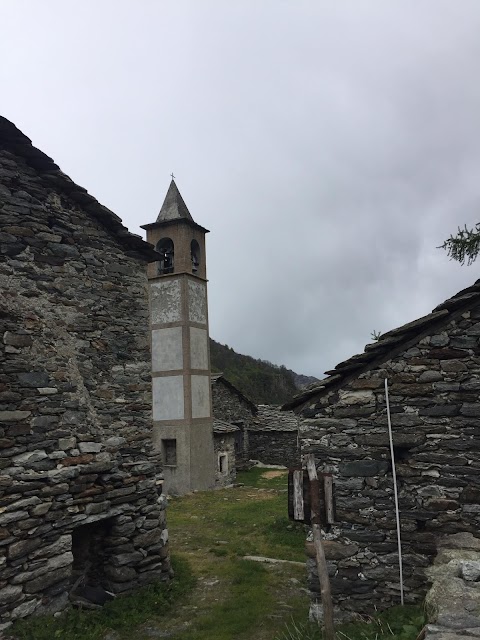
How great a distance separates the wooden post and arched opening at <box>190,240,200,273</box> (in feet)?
50.1

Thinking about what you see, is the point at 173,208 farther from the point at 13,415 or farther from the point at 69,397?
the point at 13,415

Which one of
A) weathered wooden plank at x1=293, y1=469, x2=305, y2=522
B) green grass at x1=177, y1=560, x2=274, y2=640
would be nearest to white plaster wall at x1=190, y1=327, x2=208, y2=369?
green grass at x1=177, y1=560, x2=274, y2=640

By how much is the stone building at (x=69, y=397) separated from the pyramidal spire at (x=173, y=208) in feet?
37.5

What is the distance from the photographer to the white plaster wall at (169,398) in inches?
704

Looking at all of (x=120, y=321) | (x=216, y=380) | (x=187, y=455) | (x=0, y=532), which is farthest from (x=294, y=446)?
(x=0, y=532)

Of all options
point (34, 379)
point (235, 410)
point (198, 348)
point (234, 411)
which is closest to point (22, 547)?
point (34, 379)

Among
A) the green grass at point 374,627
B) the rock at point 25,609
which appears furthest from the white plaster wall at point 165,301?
the green grass at point 374,627

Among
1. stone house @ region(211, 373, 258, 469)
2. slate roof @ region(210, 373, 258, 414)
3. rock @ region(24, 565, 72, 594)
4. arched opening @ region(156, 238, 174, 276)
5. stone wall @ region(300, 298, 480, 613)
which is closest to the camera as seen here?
stone wall @ region(300, 298, 480, 613)

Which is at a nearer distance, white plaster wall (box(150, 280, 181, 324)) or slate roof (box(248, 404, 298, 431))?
white plaster wall (box(150, 280, 181, 324))

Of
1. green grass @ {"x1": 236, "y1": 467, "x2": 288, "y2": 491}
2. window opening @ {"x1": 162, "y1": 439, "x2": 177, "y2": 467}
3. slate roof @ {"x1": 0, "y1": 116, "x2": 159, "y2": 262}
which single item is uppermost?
slate roof @ {"x1": 0, "y1": 116, "x2": 159, "y2": 262}

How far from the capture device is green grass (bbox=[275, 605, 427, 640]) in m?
4.55

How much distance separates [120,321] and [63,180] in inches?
90.1

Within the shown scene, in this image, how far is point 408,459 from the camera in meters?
5.63

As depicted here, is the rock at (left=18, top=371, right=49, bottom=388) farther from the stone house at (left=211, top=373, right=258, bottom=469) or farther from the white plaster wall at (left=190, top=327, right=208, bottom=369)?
the stone house at (left=211, top=373, right=258, bottom=469)
